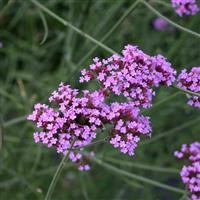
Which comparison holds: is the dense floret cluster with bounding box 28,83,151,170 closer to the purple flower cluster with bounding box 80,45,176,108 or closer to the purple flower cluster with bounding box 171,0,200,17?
the purple flower cluster with bounding box 80,45,176,108

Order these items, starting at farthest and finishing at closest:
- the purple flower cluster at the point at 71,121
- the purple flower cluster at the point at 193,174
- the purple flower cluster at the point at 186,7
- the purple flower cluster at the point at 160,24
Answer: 1. the purple flower cluster at the point at 160,24
2. the purple flower cluster at the point at 186,7
3. the purple flower cluster at the point at 193,174
4. the purple flower cluster at the point at 71,121

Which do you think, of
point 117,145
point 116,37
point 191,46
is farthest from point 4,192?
point 117,145

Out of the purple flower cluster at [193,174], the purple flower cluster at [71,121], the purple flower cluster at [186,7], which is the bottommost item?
the purple flower cluster at [71,121]

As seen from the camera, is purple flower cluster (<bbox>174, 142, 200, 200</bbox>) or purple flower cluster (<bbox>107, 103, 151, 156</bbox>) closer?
purple flower cluster (<bbox>107, 103, 151, 156</bbox>)

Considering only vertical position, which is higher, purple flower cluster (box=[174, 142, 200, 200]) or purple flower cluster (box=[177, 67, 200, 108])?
purple flower cluster (box=[177, 67, 200, 108])

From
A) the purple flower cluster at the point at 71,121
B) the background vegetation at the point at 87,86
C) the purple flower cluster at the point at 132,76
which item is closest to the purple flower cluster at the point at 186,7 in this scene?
the background vegetation at the point at 87,86

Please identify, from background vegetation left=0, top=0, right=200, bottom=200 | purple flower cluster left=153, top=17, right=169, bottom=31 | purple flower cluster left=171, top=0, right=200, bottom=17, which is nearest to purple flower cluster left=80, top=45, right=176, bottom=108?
purple flower cluster left=171, top=0, right=200, bottom=17

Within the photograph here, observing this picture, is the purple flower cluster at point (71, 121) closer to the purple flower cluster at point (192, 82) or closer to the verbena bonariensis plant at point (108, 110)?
the verbena bonariensis plant at point (108, 110)

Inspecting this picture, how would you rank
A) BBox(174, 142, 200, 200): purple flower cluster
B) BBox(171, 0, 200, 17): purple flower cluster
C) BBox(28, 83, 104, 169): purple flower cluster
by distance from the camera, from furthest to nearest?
1. BBox(171, 0, 200, 17): purple flower cluster
2. BBox(174, 142, 200, 200): purple flower cluster
3. BBox(28, 83, 104, 169): purple flower cluster

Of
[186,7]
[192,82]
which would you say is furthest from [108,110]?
[186,7]

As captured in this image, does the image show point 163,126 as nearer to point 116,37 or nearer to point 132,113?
point 116,37
